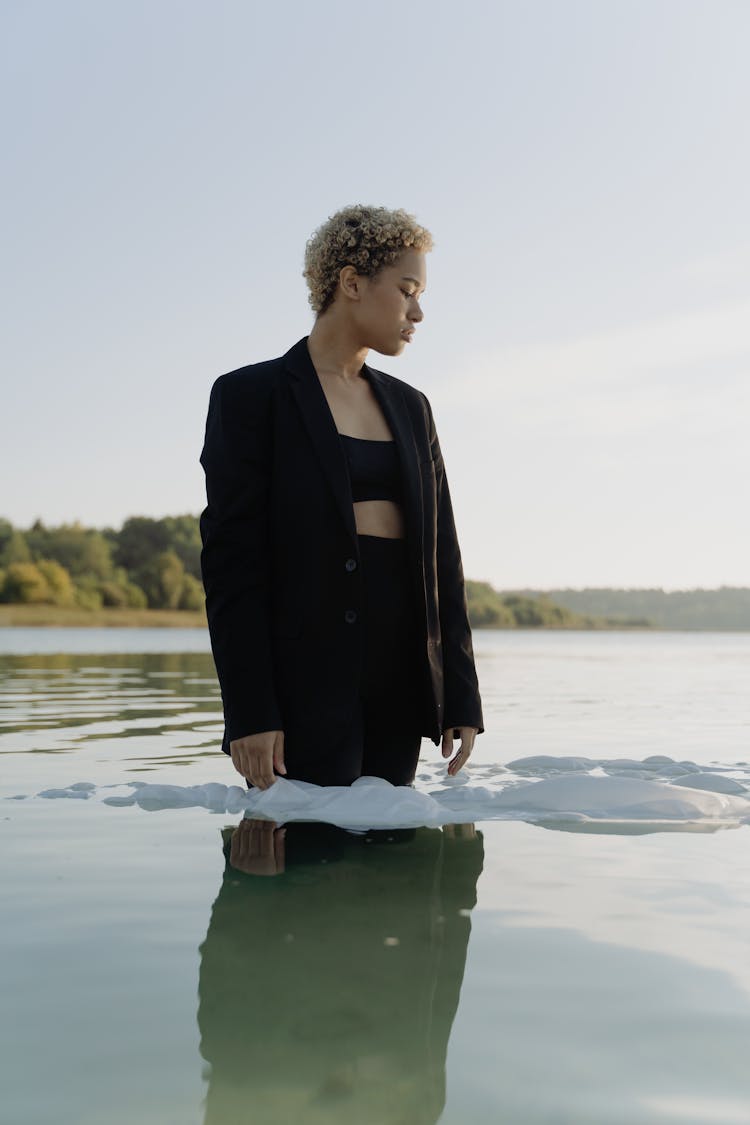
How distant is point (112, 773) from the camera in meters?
4.56

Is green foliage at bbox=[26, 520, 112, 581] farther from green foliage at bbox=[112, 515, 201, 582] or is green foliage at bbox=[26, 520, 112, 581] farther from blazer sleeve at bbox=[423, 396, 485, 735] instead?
blazer sleeve at bbox=[423, 396, 485, 735]

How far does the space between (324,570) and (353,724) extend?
1.38ft

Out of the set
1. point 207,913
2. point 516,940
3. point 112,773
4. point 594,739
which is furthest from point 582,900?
point 594,739

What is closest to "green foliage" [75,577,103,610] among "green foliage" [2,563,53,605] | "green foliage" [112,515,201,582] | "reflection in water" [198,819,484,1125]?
"green foliage" [2,563,53,605]

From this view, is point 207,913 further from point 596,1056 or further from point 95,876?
point 596,1056

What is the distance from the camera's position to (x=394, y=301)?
3.07 metres

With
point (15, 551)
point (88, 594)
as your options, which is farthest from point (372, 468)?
point (15, 551)

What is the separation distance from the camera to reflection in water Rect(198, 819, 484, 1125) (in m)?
1.39

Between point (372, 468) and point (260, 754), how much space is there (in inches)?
32.4

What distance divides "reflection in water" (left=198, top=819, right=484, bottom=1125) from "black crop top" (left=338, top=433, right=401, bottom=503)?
3.05 ft

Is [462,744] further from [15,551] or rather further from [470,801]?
[15,551]

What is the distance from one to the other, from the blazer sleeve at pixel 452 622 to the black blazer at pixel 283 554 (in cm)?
17

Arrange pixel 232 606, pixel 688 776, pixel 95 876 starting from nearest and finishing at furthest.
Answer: pixel 95 876, pixel 232 606, pixel 688 776

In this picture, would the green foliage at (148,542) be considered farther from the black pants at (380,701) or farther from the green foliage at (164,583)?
the black pants at (380,701)
